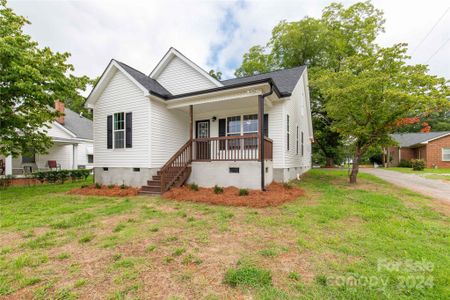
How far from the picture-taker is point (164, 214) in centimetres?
539

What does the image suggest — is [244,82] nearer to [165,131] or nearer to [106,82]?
[165,131]

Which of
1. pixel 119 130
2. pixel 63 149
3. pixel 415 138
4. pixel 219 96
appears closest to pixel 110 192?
pixel 119 130

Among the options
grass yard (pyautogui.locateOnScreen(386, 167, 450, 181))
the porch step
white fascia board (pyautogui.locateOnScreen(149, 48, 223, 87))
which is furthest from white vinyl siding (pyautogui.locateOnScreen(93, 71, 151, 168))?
grass yard (pyautogui.locateOnScreen(386, 167, 450, 181))

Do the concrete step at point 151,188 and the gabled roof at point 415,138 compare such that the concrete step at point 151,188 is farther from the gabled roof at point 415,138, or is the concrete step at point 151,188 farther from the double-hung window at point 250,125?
the gabled roof at point 415,138

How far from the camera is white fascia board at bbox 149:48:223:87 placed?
1027 cm

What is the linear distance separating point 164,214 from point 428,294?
16.4 ft

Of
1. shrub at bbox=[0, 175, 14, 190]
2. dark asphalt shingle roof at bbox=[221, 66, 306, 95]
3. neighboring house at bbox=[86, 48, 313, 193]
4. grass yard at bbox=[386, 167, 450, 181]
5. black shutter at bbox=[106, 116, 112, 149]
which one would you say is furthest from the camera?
grass yard at bbox=[386, 167, 450, 181]

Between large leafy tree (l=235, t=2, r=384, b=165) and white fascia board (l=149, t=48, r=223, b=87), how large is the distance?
1284 cm

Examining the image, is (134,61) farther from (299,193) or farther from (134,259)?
(134,259)

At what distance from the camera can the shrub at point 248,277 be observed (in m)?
2.41

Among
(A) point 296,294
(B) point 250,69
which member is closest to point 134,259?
(A) point 296,294

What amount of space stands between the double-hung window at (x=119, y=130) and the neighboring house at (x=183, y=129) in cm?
5

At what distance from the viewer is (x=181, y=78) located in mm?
11031

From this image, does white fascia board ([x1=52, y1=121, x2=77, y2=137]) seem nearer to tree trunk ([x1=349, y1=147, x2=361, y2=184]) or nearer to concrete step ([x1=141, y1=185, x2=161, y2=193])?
concrete step ([x1=141, y1=185, x2=161, y2=193])
